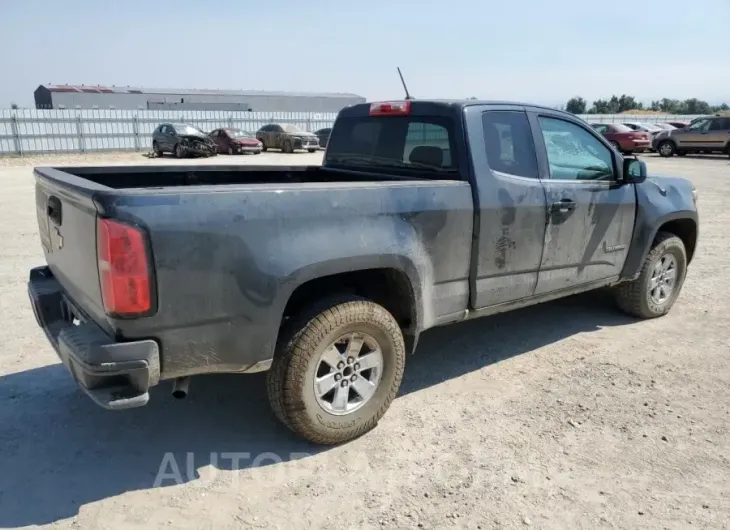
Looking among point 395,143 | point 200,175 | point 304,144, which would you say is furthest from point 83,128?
point 395,143

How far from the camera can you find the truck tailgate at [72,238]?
2.71 meters

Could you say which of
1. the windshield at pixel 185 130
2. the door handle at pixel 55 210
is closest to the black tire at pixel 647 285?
the door handle at pixel 55 210

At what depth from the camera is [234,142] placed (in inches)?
1057

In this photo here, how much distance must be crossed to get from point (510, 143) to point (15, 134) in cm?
2799

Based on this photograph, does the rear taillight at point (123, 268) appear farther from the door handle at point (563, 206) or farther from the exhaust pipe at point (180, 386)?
the door handle at point (563, 206)

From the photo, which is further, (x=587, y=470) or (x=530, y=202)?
(x=530, y=202)

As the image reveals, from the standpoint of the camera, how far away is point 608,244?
186 inches

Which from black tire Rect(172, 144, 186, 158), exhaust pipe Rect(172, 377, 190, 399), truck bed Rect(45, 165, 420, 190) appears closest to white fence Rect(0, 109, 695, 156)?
black tire Rect(172, 144, 186, 158)

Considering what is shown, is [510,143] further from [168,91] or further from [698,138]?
[168,91]

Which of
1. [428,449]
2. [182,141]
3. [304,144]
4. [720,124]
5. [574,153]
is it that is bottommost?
[428,449]

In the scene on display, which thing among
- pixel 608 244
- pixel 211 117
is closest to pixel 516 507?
pixel 608 244

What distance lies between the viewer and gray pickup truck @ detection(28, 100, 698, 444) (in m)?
2.63

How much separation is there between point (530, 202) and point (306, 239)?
178cm

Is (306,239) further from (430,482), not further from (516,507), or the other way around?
(516,507)
